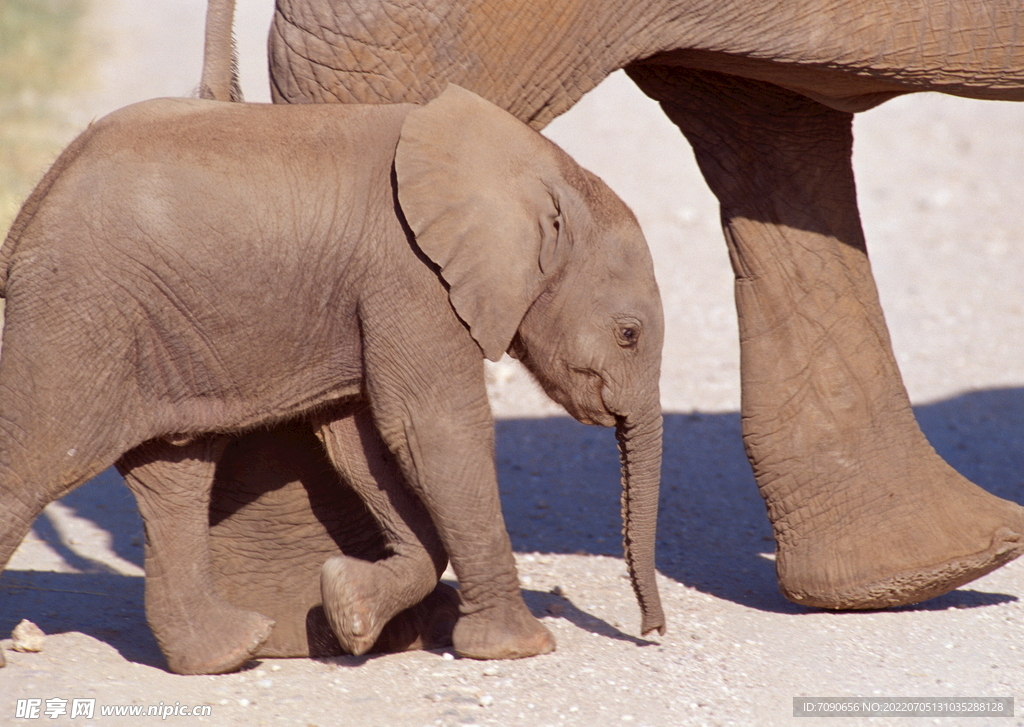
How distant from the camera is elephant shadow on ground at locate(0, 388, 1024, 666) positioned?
157 inches

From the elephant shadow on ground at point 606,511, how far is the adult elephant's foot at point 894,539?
18 cm

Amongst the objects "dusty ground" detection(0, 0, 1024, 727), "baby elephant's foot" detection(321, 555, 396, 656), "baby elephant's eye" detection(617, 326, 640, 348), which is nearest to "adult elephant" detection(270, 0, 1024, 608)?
"dusty ground" detection(0, 0, 1024, 727)

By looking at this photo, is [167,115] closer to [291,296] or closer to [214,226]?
[214,226]

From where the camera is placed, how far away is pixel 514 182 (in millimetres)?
3350

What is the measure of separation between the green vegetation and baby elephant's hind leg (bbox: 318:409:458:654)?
16.6 feet

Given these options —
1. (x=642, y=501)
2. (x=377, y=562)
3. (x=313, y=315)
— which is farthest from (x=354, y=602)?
(x=642, y=501)

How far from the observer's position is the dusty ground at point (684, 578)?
3258 mm

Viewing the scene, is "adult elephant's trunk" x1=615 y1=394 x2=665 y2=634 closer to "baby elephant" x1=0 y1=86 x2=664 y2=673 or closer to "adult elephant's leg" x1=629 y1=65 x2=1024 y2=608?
"baby elephant" x1=0 y1=86 x2=664 y2=673

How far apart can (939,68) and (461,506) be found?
1670mm

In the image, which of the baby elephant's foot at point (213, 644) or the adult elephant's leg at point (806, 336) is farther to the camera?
the adult elephant's leg at point (806, 336)

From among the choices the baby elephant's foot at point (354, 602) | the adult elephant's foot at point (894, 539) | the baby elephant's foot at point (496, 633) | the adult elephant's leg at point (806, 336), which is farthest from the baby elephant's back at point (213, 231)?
the adult elephant's foot at point (894, 539)

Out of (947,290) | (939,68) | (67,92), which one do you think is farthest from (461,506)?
(67,92)

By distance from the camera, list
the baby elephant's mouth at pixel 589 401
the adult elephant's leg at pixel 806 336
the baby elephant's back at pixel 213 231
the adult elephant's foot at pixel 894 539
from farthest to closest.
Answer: the adult elephant's leg at pixel 806 336 → the adult elephant's foot at pixel 894 539 → the baby elephant's mouth at pixel 589 401 → the baby elephant's back at pixel 213 231

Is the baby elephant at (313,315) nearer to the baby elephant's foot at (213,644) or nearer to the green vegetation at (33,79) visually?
the baby elephant's foot at (213,644)
